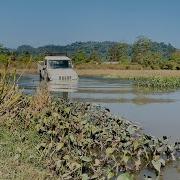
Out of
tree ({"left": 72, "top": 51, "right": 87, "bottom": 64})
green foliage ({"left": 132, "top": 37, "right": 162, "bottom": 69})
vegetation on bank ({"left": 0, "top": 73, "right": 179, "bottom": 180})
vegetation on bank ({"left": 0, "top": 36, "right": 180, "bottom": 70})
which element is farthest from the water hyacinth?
green foliage ({"left": 132, "top": 37, "right": 162, "bottom": 69})

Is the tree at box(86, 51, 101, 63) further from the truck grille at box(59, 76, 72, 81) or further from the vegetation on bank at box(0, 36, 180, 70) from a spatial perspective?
the truck grille at box(59, 76, 72, 81)

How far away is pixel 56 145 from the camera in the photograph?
7.98 m

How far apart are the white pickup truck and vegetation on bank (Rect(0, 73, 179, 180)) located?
65.0ft

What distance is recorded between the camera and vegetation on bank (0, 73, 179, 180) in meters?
6.99

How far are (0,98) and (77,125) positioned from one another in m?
1.73

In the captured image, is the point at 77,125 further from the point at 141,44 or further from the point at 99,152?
the point at 141,44

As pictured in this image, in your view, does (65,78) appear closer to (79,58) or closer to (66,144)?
(66,144)

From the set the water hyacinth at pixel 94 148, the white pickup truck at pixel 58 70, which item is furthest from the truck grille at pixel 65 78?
the water hyacinth at pixel 94 148

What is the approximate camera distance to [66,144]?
27.7ft

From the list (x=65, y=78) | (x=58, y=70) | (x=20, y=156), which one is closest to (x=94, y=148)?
(x=20, y=156)

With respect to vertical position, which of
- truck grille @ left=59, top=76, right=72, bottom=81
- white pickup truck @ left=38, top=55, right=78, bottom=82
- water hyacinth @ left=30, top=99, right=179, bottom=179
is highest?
white pickup truck @ left=38, top=55, right=78, bottom=82

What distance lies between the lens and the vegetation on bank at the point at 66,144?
699 cm

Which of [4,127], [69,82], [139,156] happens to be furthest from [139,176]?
[69,82]

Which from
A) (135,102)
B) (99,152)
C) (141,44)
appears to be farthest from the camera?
(141,44)
